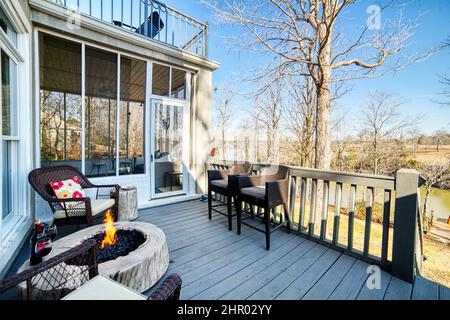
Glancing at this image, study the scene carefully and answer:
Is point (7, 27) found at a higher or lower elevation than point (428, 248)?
higher

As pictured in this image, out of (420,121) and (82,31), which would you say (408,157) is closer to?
(420,121)

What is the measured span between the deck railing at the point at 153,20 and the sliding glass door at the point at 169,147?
1.31 metres

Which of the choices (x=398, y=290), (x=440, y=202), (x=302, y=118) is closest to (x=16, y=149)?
(x=398, y=290)

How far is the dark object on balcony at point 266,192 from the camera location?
2512 mm

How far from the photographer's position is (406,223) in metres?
1.89

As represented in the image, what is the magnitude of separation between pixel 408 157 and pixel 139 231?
14.3m

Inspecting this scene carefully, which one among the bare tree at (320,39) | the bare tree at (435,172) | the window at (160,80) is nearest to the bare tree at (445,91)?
the bare tree at (435,172)

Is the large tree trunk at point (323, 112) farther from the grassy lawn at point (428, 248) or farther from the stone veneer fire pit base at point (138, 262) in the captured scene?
the stone veneer fire pit base at point (138, 262)

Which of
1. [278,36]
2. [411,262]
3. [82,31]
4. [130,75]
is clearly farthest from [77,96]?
[411,262]

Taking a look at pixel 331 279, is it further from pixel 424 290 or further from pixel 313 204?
pixel 313 204

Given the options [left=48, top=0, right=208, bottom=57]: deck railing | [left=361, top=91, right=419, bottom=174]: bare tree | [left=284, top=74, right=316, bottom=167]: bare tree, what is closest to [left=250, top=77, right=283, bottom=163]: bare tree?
[left=284, top=74, right=316, bottom=167]: bare tree

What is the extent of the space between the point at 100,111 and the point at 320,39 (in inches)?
236

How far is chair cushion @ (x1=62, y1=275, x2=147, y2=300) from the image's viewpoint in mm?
981

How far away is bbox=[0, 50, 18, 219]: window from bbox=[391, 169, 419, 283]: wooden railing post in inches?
161
